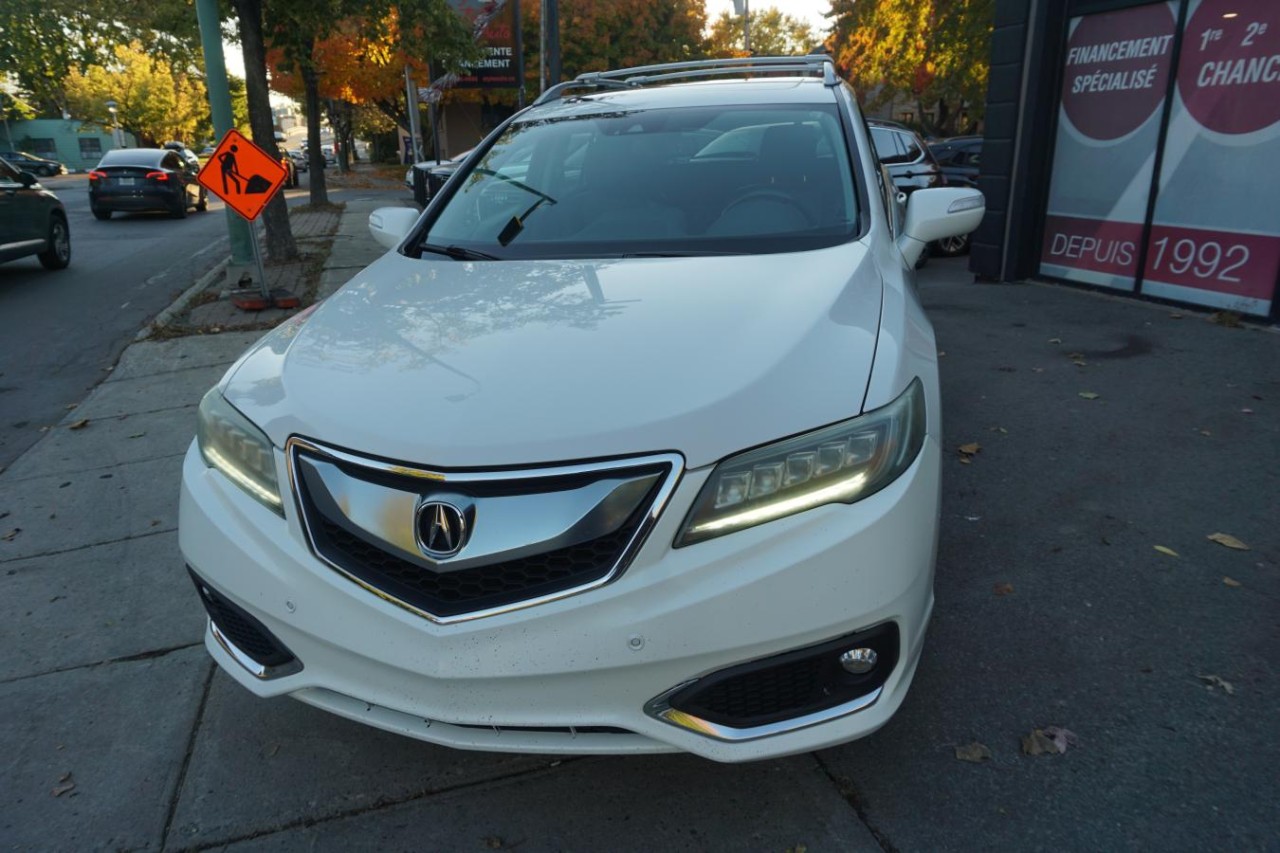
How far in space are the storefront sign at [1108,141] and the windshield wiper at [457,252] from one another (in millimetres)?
6832

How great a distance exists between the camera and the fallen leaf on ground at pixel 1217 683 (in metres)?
2.66

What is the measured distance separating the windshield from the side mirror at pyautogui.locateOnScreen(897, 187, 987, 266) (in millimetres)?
422

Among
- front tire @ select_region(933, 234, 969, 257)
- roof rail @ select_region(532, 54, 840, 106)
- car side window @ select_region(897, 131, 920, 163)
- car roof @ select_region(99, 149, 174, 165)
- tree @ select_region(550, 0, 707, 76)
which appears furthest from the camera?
tree @ select_region(550, 0, 707, 76)

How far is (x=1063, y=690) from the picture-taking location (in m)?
2.68

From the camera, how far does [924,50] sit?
2641 cm

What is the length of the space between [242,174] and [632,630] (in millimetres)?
7510

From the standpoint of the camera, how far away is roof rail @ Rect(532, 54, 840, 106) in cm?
450

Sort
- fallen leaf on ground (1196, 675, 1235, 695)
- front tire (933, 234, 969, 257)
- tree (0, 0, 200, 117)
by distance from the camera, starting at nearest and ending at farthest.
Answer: fallen leaf on ground (1196, 675, 1235, 695)
front tire (933, 234, 969, 257)
tree (0, 0, 200, 117)

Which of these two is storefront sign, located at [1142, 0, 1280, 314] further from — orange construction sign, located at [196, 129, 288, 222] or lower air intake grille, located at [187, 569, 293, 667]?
orange construction sign, located at [196, 129, 288, 222]

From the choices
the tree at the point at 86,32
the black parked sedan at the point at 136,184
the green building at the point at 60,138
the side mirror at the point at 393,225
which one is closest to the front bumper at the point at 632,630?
the side mirror at the point at 393,225

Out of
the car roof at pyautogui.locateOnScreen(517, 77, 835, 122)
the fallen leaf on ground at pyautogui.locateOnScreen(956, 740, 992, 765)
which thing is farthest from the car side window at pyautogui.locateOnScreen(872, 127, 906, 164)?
the fallen leaf on ground at pyautogui.locateOnScreen(956, 740, 992, 765)

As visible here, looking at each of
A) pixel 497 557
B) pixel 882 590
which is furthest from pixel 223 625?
pixel 882 590

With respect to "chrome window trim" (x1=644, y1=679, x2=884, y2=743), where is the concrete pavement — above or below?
below

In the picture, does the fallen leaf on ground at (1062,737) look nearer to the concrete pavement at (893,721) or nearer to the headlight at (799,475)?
the concrete pavement at (893,721)
